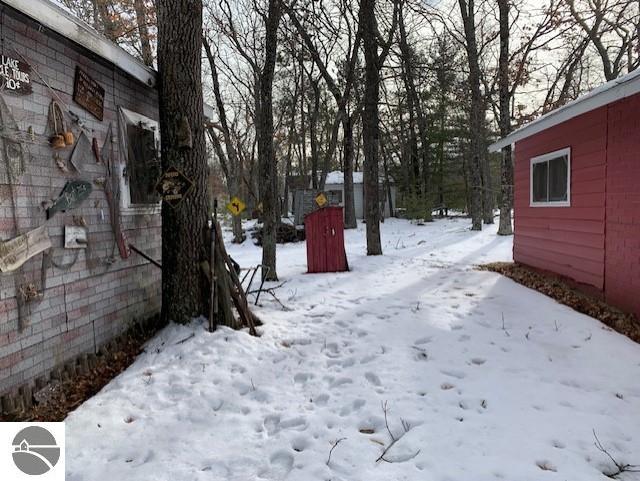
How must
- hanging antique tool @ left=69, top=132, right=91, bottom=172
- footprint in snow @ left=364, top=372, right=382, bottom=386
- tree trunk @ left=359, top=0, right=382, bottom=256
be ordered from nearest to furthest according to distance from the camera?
footprint in snow @ left=364, top=372, right=382, bottom=386 < hanging antique tool @ left=69, top=132, right=91, bottom=172 < tree trunk @ left=359, top=0, right=382, bottom=256

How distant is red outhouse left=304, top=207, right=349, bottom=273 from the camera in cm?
845

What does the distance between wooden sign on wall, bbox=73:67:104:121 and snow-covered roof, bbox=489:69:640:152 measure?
527 centimetres

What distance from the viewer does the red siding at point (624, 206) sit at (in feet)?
17.1

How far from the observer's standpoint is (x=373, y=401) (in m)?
3.25

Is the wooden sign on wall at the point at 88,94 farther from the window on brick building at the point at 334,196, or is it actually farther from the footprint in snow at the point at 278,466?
the window on brick building at the point at 334,196

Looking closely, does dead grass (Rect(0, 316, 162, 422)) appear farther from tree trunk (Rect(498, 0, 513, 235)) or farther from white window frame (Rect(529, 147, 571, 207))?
tree trunk (Rect(498, 0, 513, 235))

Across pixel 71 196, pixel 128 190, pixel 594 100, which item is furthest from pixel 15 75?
pixel 594 100

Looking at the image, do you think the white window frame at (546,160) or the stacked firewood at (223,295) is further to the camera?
the white window frame at (546,160)

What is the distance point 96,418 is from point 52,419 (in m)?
0.35

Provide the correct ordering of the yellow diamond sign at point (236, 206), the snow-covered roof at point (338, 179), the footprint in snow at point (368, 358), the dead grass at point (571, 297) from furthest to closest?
the snow-covered roof at point (338, 179), the yellow diamond sign at point (236, 206), the dead grass at point (571, 297), the footprint in snow at point (368, 358)

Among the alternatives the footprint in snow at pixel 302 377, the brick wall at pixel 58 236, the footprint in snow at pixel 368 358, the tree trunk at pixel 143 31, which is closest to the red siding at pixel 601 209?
the footprint in snow at pixel 368 358

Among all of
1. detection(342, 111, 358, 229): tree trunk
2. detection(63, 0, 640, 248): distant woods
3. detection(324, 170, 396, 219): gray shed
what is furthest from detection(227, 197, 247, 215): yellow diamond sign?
detection(324, 170, 396, 219): gray shed

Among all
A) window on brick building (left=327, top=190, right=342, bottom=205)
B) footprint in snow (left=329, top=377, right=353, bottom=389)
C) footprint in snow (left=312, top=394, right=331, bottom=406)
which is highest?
window on brick building (left=327, top=190, right=342, bottom=205)

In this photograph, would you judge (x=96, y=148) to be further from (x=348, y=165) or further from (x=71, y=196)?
(x=348, y=165)
